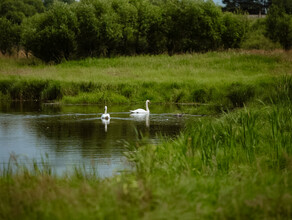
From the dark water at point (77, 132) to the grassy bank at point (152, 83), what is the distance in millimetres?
2065

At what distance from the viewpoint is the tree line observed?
4594 cm

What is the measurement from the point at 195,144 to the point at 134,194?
4.28 meters

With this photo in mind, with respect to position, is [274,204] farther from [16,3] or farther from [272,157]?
[16,3]

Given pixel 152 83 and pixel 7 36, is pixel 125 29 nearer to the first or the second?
pixel 7 36

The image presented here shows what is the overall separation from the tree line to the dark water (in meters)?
21.0

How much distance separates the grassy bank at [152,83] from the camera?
85.9ft

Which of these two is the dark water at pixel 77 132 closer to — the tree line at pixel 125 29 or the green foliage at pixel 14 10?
the tree line at pixel 125 29

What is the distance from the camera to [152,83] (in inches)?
1133

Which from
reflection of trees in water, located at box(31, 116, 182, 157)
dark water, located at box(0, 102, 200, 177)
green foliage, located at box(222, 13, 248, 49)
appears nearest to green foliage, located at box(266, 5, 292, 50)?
green foliage, located at box(222, 13, 248, 49)

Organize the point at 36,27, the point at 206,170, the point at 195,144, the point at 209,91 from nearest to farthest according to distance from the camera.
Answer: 1. the point at 206,170
2. the point at 195,144
3. the point at 209,91
4. the point at 36,27

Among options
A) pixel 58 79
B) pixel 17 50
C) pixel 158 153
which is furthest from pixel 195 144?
pixel 17 50

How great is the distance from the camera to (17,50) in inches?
2480

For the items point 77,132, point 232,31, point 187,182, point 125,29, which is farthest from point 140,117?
point 232,31

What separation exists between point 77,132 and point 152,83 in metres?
12.5
